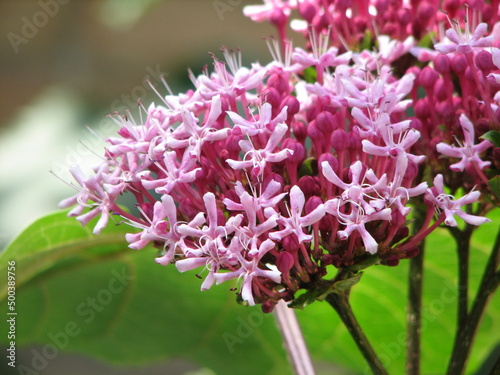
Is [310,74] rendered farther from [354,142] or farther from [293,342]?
[293,342]

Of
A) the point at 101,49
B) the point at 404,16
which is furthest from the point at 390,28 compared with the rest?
the point at 101,49

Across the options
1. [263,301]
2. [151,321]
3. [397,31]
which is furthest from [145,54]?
[263,301]

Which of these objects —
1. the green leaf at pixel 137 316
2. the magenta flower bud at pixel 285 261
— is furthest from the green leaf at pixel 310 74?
the green leaf at pixel 137 316

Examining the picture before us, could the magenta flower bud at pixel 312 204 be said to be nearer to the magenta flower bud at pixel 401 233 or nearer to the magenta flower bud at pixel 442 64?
the magenta flower bud at pixel 401 233

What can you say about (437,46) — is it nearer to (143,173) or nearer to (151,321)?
(143,173)

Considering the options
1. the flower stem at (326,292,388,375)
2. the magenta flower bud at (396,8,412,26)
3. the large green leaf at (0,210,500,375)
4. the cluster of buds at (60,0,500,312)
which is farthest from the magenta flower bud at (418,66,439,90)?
the large green leaf at (0,210,500,375)

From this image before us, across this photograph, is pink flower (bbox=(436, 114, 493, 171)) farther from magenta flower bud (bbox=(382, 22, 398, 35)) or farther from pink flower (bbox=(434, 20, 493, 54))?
magenta flower bud (bbox=(382, 22, 398, 35))
